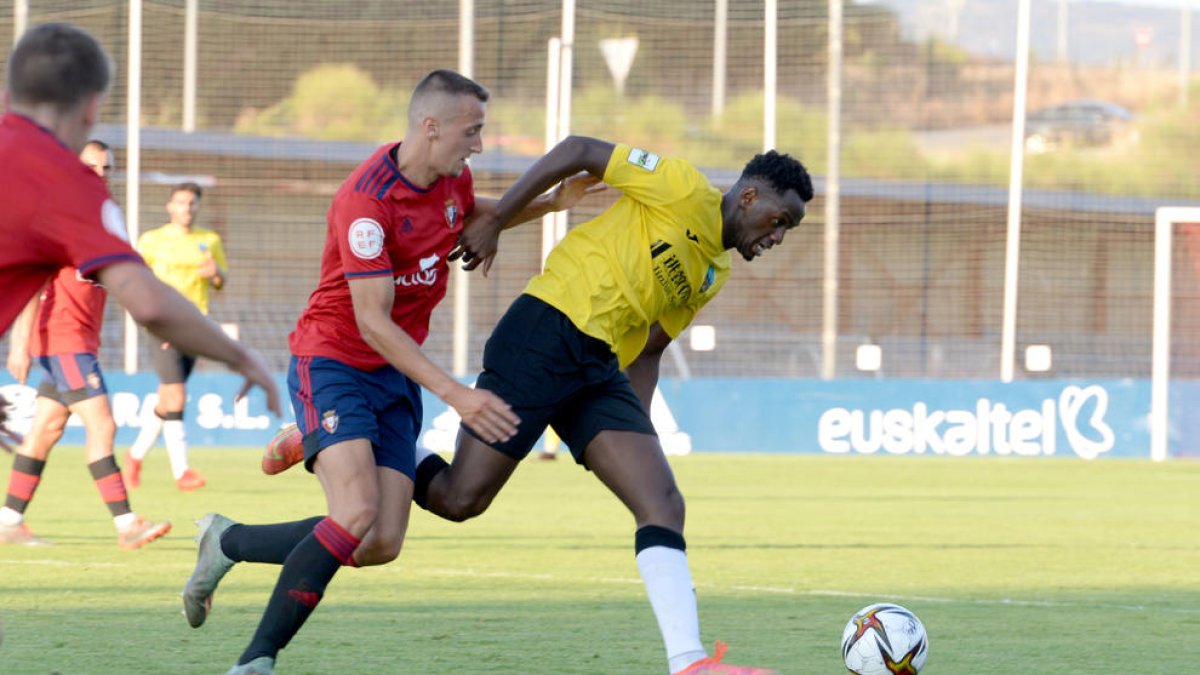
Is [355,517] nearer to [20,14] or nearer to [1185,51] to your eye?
[20,14]

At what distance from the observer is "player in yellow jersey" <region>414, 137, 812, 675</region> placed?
601cm

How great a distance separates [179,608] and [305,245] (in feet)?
62.8

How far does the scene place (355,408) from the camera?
19.0ft

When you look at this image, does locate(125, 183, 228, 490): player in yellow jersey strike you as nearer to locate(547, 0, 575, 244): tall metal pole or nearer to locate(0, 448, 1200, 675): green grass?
locate(0, 448, 1200, 675): green grass

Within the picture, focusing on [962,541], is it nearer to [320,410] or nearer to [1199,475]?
[320,410]

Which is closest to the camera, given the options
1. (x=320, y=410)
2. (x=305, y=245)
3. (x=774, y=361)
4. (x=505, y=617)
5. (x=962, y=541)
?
(x=320, y=410)

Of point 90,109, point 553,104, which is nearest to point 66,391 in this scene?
point 90,109

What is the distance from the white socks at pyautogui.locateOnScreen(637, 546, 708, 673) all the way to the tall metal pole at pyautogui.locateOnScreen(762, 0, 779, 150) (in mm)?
18279

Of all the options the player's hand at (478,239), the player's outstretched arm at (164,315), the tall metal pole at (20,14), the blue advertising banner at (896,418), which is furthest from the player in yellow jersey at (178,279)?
the tall metal pole at (20,14)

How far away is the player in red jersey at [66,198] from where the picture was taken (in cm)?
407

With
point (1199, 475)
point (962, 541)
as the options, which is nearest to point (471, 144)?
point (962, 541)

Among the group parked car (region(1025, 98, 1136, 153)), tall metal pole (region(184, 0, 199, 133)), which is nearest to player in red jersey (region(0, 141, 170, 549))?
tall metal pole (region(184, 0, 199, 133))

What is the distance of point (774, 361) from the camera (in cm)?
2419

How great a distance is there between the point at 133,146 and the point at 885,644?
689 inches
